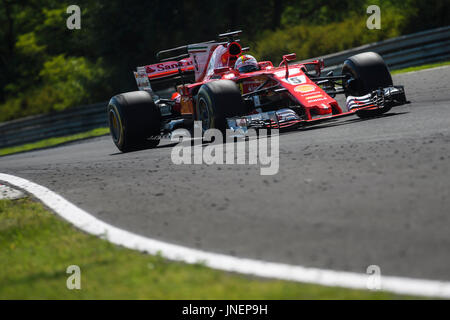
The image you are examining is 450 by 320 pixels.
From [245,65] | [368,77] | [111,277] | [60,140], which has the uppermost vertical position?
[245,65]

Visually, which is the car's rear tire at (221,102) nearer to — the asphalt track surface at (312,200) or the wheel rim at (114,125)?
the asphalt track surface at (312,200)

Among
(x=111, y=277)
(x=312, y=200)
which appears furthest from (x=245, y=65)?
(x=111, y=277)

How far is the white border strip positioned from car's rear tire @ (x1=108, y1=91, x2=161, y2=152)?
5.78m

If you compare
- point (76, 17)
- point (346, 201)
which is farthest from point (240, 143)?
point (76, 17)

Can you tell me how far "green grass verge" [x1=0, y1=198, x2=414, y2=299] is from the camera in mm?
3180

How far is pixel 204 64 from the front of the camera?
12234 millimetres

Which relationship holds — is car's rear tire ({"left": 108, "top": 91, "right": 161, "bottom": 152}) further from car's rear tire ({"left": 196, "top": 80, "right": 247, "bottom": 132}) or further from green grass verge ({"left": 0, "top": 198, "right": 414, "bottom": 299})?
green grass verge ({"left": 0, "top": 198, "right": 414, "bottom": 299})

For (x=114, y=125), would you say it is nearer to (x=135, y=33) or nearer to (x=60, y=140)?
(x=60, y=140)

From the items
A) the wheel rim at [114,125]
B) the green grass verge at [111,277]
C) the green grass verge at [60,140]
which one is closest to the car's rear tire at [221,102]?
the wheel rim at [114,125]

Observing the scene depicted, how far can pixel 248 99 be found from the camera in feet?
34.0

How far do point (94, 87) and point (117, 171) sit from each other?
21.7 metres

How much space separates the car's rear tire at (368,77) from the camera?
1029 cm

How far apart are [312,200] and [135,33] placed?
24018 millimetres

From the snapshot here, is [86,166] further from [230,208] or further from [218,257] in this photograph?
[218,257]
